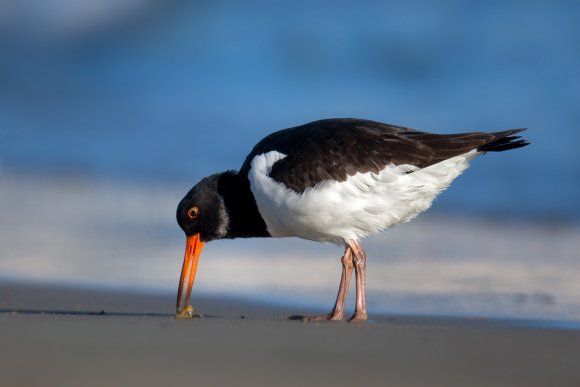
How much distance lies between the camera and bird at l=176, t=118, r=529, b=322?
6.84 meters

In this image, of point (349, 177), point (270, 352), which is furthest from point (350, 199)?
point (270, 352)

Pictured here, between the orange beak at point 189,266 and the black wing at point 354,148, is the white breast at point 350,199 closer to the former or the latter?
the black wing at point 354,148

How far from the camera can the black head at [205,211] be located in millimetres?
7578

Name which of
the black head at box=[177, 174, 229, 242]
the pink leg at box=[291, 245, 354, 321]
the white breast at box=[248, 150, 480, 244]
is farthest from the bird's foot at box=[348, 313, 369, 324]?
the black head at box=[177, 174, 229, 242]

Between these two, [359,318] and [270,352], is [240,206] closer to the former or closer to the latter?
[359,318]

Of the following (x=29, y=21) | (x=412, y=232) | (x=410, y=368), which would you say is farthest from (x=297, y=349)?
(x=29, y=21)

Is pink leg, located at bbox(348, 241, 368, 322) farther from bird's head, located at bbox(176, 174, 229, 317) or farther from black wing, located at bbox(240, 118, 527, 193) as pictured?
bird's head, located at bbox(176, 174, 229, 317)

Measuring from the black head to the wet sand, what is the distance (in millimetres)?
1281

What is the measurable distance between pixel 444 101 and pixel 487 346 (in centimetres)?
1323

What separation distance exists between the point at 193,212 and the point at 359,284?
1.47m

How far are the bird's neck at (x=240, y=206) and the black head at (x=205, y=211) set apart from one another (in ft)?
0.15

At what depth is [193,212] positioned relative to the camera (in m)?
7.59

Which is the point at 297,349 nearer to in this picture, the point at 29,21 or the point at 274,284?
the point at 274,284

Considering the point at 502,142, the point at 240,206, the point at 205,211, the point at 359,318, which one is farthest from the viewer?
the point at 205,211
